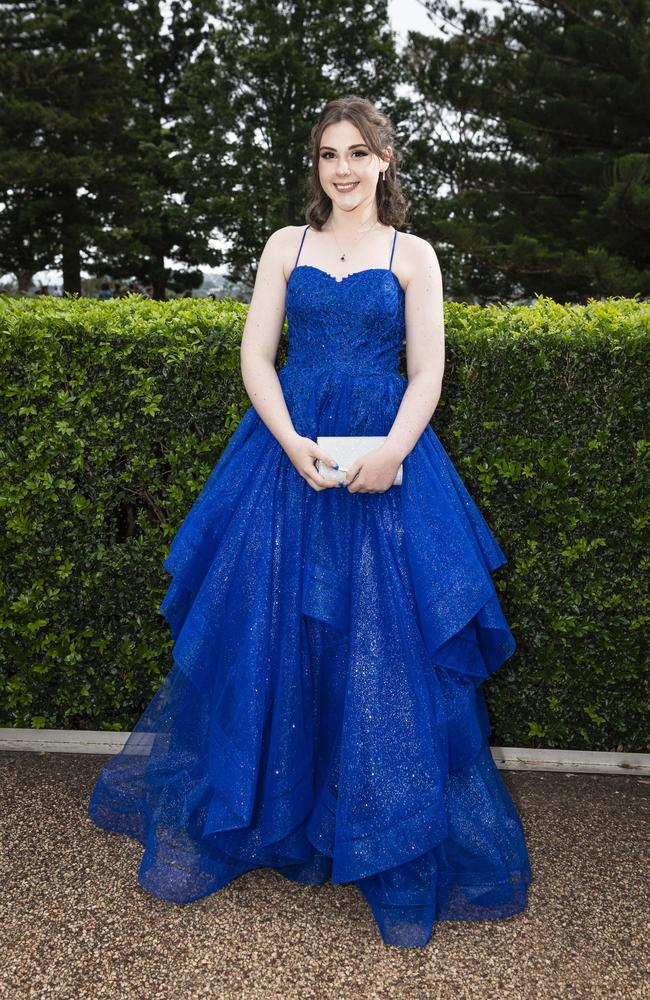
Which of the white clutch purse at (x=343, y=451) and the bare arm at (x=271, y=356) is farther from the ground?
the bare arm at (x=271, y=356)

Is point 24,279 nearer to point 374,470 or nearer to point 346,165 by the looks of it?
point 346,165

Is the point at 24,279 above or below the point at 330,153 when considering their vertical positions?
below

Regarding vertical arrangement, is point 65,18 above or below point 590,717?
above

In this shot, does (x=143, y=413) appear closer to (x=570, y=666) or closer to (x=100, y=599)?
(x=100, y=599)

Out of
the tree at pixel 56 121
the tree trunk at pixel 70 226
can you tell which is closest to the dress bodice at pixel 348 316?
the tree at pixel 56 121

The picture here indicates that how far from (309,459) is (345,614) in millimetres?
468

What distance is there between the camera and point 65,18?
977 inches

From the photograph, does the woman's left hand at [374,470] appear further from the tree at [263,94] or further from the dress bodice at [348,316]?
the tree at [263,94]

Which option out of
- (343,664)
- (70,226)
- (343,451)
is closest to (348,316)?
(343,451)

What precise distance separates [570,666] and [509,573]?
1.55 ft

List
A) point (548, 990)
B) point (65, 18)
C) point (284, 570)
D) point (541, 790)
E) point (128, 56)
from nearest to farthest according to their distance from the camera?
point (548, 990) < point (284, 570) < point (541, 790) < point (65, 18) < point (128, 56)

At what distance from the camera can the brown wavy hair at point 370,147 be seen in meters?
2.71

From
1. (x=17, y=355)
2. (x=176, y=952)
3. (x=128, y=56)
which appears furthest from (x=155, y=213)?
(x=176, y=952)

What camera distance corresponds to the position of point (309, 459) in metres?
2.57
